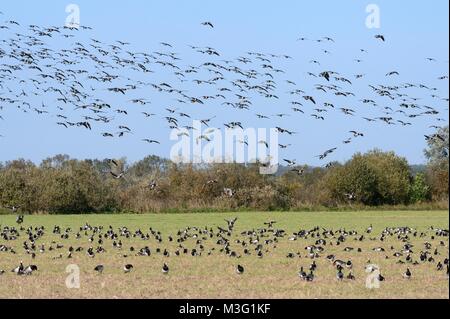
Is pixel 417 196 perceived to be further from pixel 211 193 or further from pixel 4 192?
pixel 4 192

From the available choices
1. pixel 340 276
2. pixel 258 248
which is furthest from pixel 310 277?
pixel 258 248

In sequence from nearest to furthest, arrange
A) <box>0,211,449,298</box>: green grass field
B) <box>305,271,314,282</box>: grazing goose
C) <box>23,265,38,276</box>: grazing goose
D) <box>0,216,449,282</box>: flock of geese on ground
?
<box>0,211,449,298</box>: green grass field
<box>305,271,314,282</box>: grazing goose
<box>23,265,38,276</box>: grazing goose
<box>0,216,449,282</box>: flock of geese on ground

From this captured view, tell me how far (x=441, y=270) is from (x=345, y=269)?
2482 mm

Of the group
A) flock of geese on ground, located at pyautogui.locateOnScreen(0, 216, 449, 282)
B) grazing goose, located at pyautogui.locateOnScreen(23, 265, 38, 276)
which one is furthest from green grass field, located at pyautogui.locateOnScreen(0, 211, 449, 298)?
grazing goose, located at pyautogui.locateOnScreen(23, 265, 38, 276)

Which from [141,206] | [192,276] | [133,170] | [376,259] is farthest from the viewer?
A: [133,170]

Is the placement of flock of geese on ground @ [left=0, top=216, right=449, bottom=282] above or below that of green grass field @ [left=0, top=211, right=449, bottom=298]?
above

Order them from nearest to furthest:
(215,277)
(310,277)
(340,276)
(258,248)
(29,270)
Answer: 1. (310,277)
2. (340,276)
3. (215,277)
4. (29,270)
5. (258,248)

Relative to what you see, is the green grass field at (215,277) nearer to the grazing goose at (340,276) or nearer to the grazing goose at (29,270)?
the grazing goose at (340,276)

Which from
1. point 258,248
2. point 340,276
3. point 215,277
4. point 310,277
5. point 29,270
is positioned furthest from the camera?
point 258,248

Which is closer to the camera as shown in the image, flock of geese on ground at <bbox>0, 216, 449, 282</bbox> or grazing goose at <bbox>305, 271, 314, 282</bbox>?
grazing goose at <bbox>305, 271, 314, 282</bbox>

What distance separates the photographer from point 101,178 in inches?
2948

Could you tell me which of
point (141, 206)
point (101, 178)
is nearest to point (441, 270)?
point (141, 206)

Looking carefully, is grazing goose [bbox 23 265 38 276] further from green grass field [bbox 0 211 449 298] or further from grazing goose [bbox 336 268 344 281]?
grazing goose [bbox 336 268 344 281]

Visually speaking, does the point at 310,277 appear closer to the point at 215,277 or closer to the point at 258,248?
the point at 215,277
